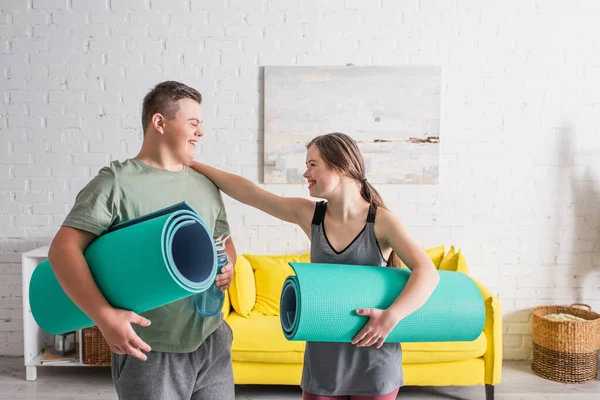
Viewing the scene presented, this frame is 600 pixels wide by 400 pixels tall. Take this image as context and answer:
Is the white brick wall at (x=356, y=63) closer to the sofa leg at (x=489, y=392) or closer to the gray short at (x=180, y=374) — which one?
the sofa leg at (x=489, y=392)

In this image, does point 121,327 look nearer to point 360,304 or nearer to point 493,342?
point 360,304

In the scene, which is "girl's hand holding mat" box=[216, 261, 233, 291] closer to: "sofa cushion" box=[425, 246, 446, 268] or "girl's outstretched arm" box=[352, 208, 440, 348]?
"girl's outstretched arm" box=[352, 208, 440, 348]

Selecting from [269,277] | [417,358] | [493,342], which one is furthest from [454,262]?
[269,277]

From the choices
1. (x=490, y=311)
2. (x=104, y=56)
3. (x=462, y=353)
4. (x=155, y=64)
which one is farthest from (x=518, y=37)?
(x=104, y=56)

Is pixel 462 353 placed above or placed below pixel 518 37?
below

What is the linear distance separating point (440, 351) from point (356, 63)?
1787 millimetres

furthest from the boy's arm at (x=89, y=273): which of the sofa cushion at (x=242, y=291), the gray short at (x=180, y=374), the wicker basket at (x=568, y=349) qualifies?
the wicker basket at (x=568, y=349)

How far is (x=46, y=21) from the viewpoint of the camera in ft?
11.4

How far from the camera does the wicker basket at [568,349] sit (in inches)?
125

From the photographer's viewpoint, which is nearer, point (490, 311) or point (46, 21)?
point (490, 311)

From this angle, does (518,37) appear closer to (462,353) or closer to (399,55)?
(399,55)

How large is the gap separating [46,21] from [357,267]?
115 inches

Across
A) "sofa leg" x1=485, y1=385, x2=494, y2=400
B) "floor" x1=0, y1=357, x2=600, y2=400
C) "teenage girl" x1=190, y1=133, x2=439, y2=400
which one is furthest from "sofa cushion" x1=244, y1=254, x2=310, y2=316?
"teenage girl" x1=190, y1=133, x2=439, y2=400

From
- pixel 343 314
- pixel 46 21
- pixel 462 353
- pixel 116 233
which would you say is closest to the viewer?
pixel 116 233
